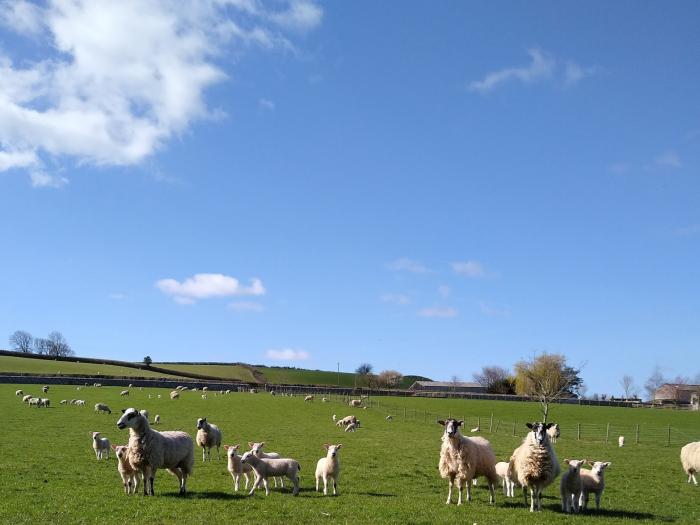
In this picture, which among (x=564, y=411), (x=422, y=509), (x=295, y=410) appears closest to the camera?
(x=422, y=509)

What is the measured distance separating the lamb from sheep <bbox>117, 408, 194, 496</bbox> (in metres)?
6.71

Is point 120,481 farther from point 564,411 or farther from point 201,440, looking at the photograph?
point 564,411

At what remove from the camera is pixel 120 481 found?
58.2ft

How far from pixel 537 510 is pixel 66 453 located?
18.4 metres

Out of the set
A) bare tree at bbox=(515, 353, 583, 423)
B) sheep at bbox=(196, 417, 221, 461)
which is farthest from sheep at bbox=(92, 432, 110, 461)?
bare tree at bbox=(515, 353, 583, 423)

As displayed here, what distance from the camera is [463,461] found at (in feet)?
50.9

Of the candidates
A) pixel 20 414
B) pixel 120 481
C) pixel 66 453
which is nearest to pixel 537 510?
pixel 120 481

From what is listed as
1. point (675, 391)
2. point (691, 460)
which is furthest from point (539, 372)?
point (691, 460)

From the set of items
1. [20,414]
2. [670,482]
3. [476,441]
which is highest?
[476,441]

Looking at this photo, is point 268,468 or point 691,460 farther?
point 691,460

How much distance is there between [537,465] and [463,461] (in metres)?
1.87

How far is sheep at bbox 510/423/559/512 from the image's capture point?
47.5 ft

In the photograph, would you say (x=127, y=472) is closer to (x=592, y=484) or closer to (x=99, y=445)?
(x=99, y=445)

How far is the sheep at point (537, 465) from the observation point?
14.5 meters
